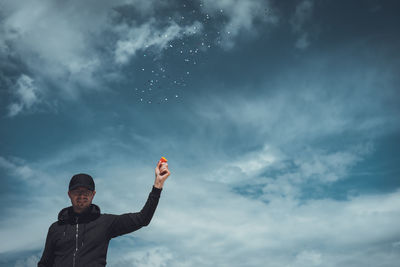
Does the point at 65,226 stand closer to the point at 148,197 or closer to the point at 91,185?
the point at 91,185

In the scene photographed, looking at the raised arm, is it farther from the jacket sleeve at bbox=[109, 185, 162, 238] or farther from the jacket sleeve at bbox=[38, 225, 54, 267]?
the jacket sleeve at bbox=[38, 225, 54, 267]

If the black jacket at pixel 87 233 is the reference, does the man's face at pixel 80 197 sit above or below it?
above

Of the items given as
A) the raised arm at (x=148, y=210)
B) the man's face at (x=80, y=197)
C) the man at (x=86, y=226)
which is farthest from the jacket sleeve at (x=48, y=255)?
the raised arm at (x=148, y=210)

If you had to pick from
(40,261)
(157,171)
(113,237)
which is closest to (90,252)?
(113,237)

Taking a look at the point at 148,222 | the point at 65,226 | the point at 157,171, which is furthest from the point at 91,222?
the point at 157,171

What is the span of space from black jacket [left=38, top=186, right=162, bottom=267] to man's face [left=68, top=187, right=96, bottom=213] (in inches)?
8.0

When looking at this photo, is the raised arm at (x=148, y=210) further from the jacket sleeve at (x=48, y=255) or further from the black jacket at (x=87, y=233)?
the jacket sleeve at (x=48, y=255)

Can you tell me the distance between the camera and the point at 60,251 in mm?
7285

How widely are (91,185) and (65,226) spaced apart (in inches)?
41.4

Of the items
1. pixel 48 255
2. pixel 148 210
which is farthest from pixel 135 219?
pixel 48 255

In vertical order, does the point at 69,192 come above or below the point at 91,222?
above

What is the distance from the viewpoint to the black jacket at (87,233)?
7.12 metres

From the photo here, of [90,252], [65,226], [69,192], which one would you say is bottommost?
[90,252]

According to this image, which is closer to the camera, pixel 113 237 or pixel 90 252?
pixel 90 252
